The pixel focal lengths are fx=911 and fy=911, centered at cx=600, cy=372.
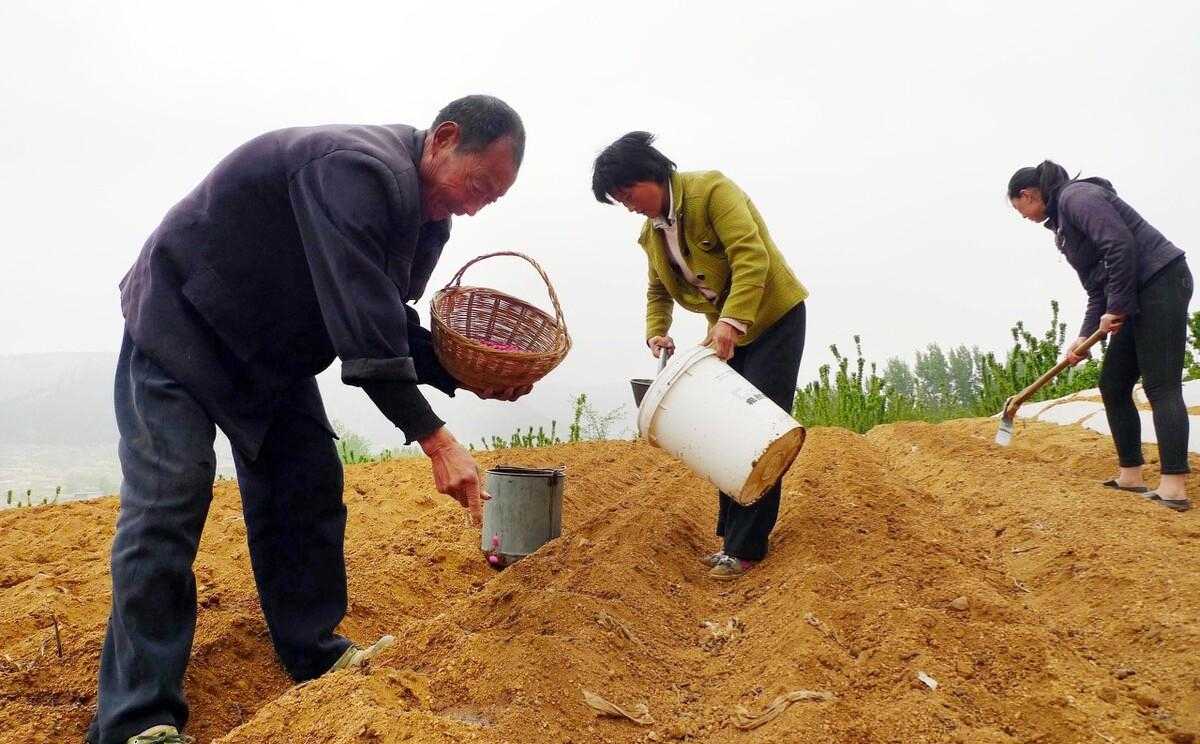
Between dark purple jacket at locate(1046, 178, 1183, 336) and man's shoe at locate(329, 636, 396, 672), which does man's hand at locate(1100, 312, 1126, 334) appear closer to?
dark purple jacket at locate(1046, 178, 1183, 336)

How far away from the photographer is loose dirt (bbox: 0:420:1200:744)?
2012 mm

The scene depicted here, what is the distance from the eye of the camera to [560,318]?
124 inches

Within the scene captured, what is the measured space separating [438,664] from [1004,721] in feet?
4.39

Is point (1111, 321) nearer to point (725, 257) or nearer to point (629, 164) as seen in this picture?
point (725, 257)

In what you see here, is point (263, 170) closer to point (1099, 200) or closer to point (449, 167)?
point (449, 167)

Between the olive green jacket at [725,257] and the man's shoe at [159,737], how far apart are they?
6.96 feet

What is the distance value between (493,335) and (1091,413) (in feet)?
Result: 17.4

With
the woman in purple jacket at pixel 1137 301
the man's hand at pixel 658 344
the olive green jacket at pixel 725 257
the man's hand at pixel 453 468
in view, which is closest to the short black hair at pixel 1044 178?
the woman in purple jacket at pixel 1137 301

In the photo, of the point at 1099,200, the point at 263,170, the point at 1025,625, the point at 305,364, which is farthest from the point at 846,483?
the point at 263,170

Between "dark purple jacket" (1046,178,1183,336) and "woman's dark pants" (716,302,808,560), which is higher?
"dark purple jacket" (1046,178,1183,336)

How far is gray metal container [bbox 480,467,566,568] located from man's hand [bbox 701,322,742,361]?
0.93 m

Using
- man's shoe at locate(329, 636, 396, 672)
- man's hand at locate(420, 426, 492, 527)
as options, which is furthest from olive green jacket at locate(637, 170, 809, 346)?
man's shoe at locate(329, 636, 396, 672)

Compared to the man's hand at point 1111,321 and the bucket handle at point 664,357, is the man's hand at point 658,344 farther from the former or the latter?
the man's hand at point 1111,321

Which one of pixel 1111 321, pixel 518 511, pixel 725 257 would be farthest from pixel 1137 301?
pixel 518 511
